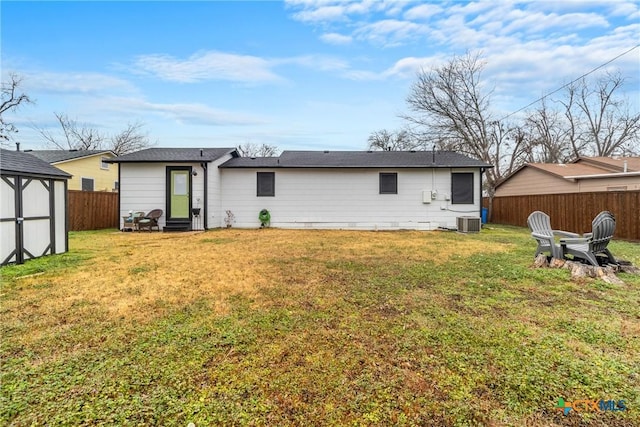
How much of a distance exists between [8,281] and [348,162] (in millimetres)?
10597

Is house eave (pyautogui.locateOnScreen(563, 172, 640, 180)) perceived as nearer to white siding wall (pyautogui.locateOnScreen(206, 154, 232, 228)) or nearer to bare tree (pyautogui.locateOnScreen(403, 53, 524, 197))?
bare tree (pyautogui.locateOnScreen(403, 53, 524, 197))

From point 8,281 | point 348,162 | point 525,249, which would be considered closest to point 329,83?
point 348,162

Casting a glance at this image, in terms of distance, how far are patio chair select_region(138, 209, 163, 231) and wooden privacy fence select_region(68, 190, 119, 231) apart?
2.64 metres

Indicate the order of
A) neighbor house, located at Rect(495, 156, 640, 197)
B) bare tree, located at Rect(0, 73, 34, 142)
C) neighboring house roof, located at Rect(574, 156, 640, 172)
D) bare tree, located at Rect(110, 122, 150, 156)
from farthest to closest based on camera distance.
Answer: bare tree, located at Rect(110, 122, 150, 156) → bare tree, located at Rect(0, 73, 34, 142) → neighboring house roof, located at Rect(574, 156, 640, 172) → neighbor house, located at Rect(495, 156, 640, 197)

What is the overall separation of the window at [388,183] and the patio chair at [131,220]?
9016 millimetres

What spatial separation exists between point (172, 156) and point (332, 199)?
6208 millimetres

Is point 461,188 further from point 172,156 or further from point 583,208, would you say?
point 172,156

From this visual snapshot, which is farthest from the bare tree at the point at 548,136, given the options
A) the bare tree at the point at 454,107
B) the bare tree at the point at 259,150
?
the bare tree at the point at 259,150

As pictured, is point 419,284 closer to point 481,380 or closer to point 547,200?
point 481,380

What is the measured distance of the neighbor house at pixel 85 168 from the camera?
17.0 metres

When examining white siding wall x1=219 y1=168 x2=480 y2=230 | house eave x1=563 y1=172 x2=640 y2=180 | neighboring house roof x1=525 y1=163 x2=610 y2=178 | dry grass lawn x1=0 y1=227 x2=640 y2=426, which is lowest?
dry grass lawn x1=0 y1=227 x2=640 y2=426

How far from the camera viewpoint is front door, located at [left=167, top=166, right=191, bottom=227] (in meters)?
11.4

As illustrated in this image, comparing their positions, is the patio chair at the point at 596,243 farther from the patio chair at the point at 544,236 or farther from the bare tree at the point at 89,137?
the bare tree at the point at 89,137

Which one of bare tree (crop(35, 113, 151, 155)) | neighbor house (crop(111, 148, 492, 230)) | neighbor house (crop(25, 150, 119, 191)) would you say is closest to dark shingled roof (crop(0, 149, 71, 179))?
neighbor house (crop(111, 148, 492, 230))
